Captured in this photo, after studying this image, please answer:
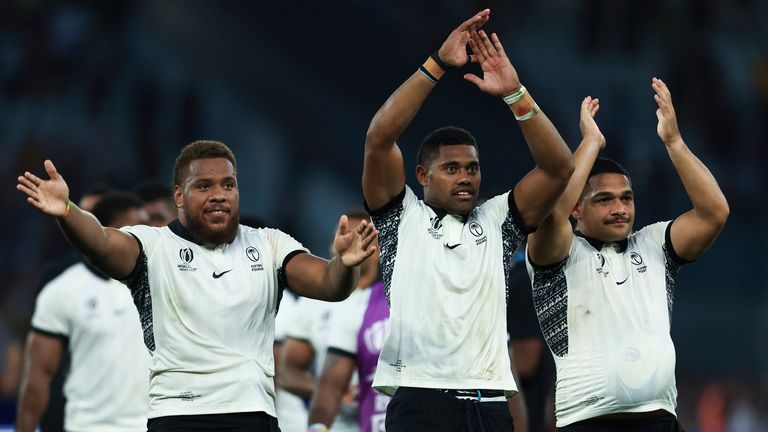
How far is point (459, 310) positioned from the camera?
5.87m

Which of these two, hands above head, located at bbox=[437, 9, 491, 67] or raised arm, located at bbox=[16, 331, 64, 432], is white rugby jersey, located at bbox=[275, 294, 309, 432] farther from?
hands above head, located at bbox=[437, 9, 491, 67]

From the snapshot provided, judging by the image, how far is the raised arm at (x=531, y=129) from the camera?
5887 millimetres

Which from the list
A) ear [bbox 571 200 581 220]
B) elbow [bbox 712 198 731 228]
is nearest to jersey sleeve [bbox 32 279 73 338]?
ear [bbox 571 200 581 220]

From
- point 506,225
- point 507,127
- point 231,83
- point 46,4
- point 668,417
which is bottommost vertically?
point 668,417

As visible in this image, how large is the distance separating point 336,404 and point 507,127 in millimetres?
9819

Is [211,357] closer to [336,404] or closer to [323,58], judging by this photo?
[336,404]

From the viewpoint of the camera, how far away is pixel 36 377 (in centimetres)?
826

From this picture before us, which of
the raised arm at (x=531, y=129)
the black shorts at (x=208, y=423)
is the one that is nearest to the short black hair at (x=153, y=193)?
the black shorts at (x=208, y=423)

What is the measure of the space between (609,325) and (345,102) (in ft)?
40.1

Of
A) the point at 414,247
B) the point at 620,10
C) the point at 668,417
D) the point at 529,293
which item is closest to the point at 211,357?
the point at 414,247

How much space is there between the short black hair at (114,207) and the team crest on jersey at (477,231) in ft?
11.3

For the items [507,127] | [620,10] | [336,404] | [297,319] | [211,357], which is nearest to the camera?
[211,357]

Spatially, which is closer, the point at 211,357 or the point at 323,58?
the point at 211,357

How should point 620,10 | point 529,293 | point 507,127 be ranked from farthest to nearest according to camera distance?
point 620,10 < point 507,127 < point 529,293
